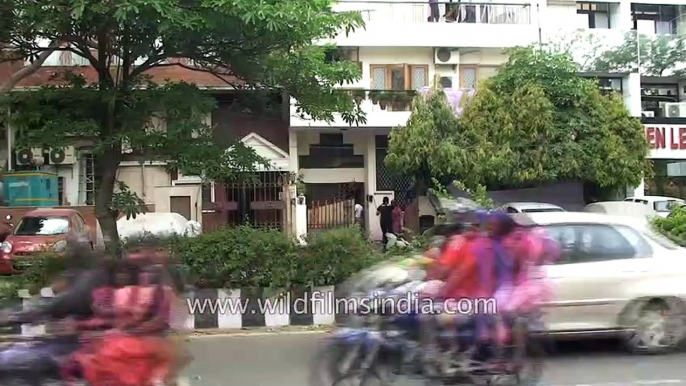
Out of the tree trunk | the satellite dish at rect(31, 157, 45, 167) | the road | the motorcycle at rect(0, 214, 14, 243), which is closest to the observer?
the road

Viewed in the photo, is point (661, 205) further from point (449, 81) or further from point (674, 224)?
point (674, 224)

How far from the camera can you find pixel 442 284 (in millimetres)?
6430

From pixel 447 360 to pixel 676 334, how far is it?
346cm

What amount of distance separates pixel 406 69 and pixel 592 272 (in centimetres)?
1786

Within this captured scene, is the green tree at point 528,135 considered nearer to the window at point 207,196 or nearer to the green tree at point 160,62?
the window at point 207,196

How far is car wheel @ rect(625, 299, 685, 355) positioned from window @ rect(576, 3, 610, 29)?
2225 cm

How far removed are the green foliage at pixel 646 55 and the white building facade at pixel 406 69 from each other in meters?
0.41

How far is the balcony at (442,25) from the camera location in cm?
2434

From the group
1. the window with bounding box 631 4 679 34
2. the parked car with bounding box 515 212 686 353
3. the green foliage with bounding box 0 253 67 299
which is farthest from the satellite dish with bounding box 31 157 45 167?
the window with bounding box 631 4 679 34

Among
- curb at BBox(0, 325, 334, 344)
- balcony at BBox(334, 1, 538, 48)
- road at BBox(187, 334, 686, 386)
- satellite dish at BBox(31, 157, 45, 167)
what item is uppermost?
balcony at BBox(334, 1, 538, 48)

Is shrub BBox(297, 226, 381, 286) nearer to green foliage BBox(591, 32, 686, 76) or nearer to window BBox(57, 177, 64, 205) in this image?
window BBox(57, 177, 64, 205)

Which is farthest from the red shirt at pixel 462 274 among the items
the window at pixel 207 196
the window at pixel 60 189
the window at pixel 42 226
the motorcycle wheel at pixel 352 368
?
the window at pixel 60 189

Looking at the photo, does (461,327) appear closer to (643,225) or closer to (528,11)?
(643,225)

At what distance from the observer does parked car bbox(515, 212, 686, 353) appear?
7.91m
